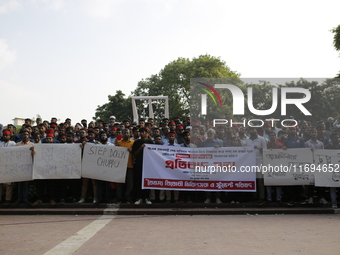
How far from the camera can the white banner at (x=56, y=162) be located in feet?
37.1

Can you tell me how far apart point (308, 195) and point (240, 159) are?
2.11 m

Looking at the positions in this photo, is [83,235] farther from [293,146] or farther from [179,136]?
[293,146]

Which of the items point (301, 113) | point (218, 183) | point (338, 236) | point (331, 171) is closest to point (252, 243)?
point (338, 236)

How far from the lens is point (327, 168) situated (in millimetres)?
10953

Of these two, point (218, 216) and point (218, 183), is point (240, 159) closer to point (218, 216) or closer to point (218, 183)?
point (218, 183)

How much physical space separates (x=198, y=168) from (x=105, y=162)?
2.61 m

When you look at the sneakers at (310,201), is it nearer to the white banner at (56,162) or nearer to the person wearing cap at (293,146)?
the person wearing cap at (293,146)

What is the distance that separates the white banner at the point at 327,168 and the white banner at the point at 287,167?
158mm

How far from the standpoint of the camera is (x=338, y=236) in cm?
738

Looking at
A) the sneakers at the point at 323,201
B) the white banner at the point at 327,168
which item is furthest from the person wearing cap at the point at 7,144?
the sneakers at the point at 323,201

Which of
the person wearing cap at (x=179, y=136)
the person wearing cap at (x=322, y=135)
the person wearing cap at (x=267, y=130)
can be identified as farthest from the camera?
the person wearing cap at (x=267, y=130)

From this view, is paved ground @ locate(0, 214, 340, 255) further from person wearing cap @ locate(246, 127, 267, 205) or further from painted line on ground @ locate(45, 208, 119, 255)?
person wearing cap @ locate(246, 127, 267, 205)

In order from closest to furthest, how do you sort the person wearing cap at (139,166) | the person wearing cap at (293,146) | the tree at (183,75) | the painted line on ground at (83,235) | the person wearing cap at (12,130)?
the painted line on ground at (83,235) → the person wearing cap at (293,146) → the person wearing cap at (139,166) → the person wearing cap at (12,130) → the tree at (183,75)

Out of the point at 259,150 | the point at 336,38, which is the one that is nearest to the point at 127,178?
the point at 259,150
